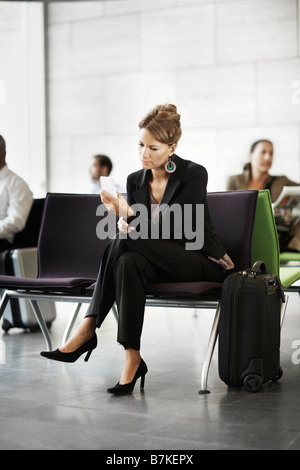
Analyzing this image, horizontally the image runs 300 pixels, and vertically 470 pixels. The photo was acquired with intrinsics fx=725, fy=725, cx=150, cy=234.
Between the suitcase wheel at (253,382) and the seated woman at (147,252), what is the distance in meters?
0.41

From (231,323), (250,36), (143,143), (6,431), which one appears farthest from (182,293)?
(250,36)

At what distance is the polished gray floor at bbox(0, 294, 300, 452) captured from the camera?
214cm

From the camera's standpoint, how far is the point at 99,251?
3777 millimetres

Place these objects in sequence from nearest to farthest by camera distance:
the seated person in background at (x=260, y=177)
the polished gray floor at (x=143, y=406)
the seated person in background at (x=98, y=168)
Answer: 1. the polished gray floor at (x=143, y=406)
2. the seated person in background at (x=260, y=177)
3. the seated person in background at (x=98, y=168)

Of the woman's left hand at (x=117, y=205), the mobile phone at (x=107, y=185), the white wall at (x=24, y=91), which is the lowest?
the woman's left hand at (x=117, y=205)

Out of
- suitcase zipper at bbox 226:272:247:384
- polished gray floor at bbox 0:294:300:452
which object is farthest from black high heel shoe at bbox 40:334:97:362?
suitcase zipper at bbox 226:272:247:384

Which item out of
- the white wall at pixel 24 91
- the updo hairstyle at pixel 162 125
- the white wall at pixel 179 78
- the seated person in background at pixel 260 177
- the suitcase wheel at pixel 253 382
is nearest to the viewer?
the suitcase wheel at pixel 253 382

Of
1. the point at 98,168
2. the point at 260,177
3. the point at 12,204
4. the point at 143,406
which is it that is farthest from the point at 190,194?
the point at 98,168

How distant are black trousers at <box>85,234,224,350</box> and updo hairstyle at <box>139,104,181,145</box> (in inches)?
18.5

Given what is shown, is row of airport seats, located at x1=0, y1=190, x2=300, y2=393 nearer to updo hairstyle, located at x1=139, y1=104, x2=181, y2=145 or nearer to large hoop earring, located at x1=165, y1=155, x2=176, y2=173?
large hoop earring, located at x1=165, y1=155, x2=176, y2=173

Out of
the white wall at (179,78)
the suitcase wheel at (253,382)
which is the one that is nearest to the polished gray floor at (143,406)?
the suitcase wheel at (253,382)

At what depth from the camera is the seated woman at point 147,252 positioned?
284cm

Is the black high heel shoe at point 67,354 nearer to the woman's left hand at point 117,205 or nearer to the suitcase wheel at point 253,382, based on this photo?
the woman's left hand at point 117,205
